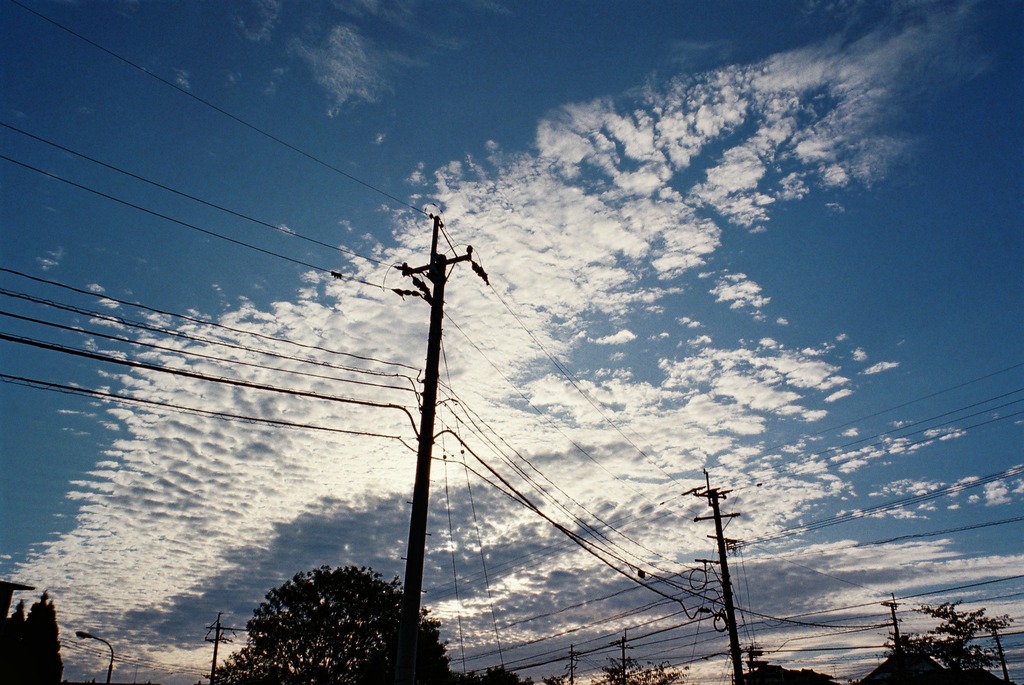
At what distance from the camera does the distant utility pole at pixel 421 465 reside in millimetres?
12531

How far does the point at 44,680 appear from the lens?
21.0ft

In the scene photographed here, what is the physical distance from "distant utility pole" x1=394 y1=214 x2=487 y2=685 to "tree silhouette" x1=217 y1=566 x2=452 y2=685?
3677 centimetres

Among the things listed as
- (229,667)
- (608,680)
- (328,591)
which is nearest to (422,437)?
(328,591)

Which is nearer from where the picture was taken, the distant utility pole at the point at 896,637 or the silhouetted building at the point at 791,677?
the distant utility pole at the point at 896,637

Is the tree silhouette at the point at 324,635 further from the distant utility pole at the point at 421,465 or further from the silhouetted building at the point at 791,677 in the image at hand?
the silhouetted building at the point at 791,677

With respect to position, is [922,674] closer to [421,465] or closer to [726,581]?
[726,581]

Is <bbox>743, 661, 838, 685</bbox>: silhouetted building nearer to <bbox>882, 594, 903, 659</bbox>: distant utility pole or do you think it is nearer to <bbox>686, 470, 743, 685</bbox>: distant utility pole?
<bbox>882, 594, 903, 659</bbox>: distant utility pole

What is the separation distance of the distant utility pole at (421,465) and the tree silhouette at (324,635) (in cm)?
3677

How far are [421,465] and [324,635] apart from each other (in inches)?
1540

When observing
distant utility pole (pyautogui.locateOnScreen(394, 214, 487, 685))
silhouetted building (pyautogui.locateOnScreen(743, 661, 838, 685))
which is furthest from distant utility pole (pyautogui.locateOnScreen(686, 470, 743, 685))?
silhouetted building (pyautogui.locateOnScreen(743, 661, 838, 685))

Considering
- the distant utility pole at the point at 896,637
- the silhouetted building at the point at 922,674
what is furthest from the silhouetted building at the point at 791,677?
the distant utility pole at the point at 896,637

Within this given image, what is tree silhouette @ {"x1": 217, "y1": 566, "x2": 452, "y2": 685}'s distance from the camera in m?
44.7

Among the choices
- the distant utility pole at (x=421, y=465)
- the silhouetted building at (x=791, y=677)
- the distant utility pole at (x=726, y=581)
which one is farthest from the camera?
the silhouetted building at (x=791, y=677)

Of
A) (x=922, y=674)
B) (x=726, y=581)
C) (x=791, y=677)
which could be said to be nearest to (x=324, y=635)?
(x=726, y=581)
